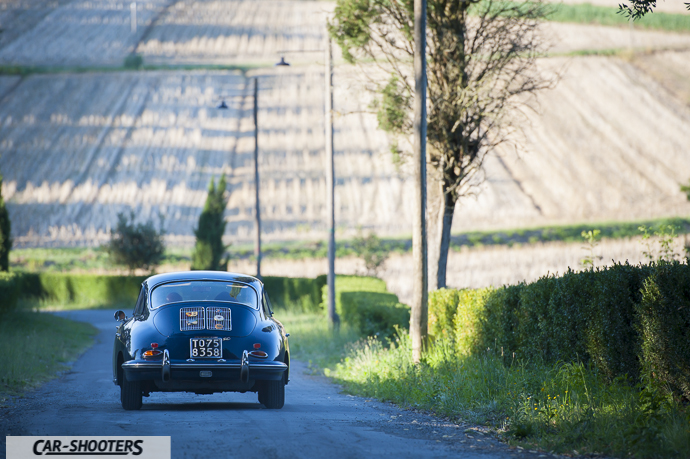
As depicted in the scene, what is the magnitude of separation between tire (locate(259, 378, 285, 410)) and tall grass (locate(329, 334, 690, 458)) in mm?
1980

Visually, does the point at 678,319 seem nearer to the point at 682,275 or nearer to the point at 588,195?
the point at 682,275

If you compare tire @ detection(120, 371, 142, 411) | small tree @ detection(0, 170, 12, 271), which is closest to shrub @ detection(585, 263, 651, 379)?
tire @ detection(120, 371, 142, 411)

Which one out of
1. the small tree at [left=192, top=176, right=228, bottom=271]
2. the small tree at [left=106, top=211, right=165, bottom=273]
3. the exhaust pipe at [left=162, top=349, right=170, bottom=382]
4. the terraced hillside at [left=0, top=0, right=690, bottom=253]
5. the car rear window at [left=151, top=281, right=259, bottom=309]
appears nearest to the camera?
the exhaust pipe at [left=162, top=349, right=170, bottom=382]

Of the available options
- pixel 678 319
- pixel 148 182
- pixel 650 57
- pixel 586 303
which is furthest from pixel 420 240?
pixel 650 57

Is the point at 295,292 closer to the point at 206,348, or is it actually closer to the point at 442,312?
the point at 442,312

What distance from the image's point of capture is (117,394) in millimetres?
13117

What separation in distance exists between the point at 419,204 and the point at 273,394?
17.5 ft

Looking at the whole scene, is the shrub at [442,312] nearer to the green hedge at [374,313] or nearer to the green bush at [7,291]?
the green hedge at [374,313]

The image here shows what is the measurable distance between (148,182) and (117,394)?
183 feet

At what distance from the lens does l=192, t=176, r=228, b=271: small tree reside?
137ft

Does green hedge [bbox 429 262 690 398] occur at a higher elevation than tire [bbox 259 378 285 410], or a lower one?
higher

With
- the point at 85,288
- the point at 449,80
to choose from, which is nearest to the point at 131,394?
the point at 449,80

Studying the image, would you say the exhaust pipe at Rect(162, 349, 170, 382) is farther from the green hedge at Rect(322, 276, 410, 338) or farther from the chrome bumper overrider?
the green hedge at Rect(322, 276, 410, 338)

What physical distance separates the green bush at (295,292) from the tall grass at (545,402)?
870 inches
